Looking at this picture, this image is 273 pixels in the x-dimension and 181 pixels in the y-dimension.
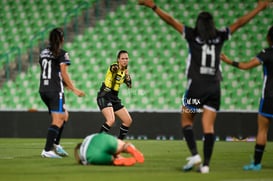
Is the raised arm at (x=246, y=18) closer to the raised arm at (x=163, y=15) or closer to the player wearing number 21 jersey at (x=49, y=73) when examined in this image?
the raised arm at (x=163, y=15)

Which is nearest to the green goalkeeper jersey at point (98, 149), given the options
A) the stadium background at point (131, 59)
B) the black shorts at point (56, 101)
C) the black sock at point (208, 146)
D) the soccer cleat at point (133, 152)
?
the soccer cleat at point (133, 152)

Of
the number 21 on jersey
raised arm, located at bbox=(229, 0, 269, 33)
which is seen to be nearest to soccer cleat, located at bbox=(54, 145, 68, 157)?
the number 21 on jersey

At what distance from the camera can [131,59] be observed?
22.1 m

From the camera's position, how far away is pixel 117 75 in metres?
13.6

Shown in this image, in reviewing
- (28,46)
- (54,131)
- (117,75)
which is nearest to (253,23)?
(28,46)

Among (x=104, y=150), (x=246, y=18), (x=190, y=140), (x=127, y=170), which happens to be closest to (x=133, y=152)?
(x=104, y=150)

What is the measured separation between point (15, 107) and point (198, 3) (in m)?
6.80

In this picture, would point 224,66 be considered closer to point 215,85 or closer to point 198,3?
point 198,3

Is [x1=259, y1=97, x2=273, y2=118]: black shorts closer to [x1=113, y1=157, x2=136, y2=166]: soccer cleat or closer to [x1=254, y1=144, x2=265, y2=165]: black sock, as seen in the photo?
[x1=254, y1=144, x2=265, y2=165]: black sock

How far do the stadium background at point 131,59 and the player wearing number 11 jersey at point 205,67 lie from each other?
35.1 ft

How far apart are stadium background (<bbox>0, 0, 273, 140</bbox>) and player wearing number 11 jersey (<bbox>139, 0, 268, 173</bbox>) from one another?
421 inches

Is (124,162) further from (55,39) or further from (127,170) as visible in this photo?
(55,39)

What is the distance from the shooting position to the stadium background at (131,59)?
64.7 ft

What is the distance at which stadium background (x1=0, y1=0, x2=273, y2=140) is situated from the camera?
19734 mm
